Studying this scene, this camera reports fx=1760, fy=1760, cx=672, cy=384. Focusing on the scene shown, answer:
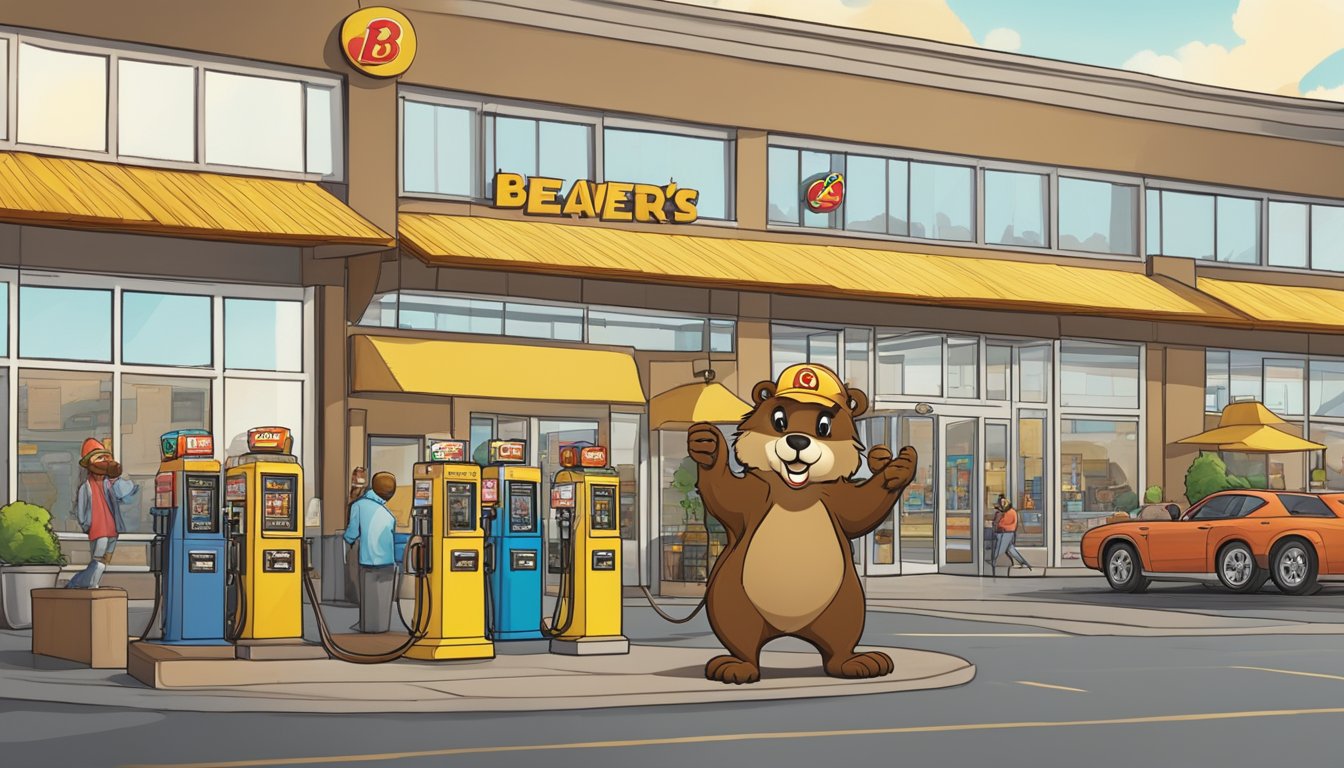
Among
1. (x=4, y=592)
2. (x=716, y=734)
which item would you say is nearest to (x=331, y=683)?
(x=716, y=734)

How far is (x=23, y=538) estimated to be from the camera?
2061 centimetres

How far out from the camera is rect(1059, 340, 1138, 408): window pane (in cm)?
3475

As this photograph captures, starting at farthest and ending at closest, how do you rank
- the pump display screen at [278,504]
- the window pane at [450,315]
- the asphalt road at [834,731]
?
the window pane at [450,315] < the pump display screen at [278,504] < the asphalt road at [834,731]

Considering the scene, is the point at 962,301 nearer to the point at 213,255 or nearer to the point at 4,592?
the point at 213,255

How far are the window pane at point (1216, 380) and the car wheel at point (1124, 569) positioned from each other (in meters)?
8.85

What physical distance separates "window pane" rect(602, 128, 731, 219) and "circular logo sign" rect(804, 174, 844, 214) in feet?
5.37

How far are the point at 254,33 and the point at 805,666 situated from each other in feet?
49.4

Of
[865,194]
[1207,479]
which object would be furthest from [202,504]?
[1207,479]

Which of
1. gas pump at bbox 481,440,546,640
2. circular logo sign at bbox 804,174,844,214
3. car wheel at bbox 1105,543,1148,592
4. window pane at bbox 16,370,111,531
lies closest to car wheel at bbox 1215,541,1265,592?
car wheel at bbox 1105,543,1148,592

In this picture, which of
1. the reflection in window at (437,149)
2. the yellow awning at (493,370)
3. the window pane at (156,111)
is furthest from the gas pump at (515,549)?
the reflection in window at (437,149)

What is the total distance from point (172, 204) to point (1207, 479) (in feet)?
64.7

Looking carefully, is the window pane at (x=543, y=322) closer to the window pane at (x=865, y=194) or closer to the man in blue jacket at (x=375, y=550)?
the window pane at (x=865, y=194)

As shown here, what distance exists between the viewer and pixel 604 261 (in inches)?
1090

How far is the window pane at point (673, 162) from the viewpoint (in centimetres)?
2992
